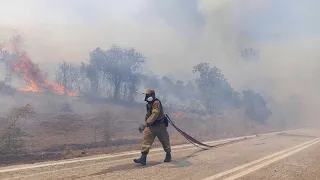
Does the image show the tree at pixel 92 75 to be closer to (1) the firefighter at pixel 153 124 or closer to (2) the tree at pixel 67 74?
(2) the tree at pixel 67 74

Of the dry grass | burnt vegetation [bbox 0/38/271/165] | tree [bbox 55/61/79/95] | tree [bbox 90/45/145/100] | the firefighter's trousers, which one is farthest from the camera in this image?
tree [bbox 55/61/79/95]

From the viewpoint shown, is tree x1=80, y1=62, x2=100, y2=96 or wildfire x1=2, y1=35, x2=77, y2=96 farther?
tree x1=80, y1=62, x2=100, y2=96

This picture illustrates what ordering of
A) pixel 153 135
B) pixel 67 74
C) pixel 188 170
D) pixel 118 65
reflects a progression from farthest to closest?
pixel 67 74 → pixel 118 65 → pixel 153 135 → pixel 188 170

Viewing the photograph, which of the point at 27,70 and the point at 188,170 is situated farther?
the point at 27,70

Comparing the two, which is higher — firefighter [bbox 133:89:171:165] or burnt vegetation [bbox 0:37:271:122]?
burnt vegetation [bbox 0:37:271:122]

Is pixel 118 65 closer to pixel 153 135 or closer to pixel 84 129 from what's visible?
pixel 84 129

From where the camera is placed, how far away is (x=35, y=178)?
6430 mm

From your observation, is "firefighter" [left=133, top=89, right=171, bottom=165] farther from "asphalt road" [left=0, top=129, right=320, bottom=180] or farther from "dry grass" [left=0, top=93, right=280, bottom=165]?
"dry grass" [left=0, top=93, right=280, bottom=165]

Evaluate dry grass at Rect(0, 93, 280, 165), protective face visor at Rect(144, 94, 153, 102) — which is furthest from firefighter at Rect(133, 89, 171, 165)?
dry grass at Rect(0, 93, 280, 165)

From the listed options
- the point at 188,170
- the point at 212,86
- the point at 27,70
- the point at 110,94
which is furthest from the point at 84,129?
the point at 212,86

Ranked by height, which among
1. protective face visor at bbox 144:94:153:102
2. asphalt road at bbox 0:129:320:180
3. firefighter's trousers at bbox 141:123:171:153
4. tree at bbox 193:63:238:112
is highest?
tree at bbox 193:63:238:112

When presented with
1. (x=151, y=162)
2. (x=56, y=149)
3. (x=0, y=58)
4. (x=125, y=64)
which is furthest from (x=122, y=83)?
(x=151, y=162)

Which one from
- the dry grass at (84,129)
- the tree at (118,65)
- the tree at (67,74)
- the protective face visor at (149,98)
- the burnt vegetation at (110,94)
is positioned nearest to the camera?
the protective face visor at (149,98)

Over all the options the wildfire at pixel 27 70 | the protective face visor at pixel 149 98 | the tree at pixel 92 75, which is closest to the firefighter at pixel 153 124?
the protective face visor at pixel 149 98
